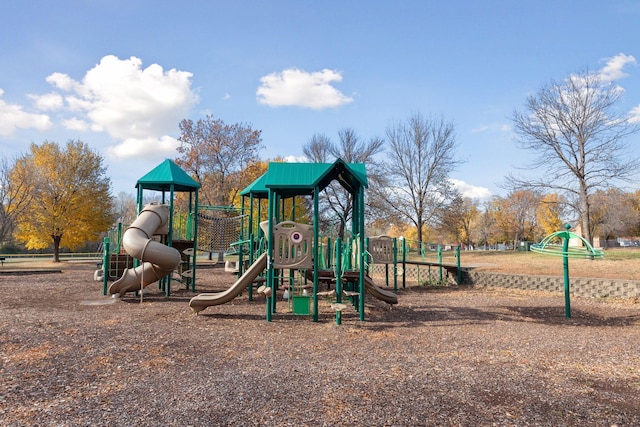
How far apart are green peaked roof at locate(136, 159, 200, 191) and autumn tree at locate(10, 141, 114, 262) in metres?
17.8

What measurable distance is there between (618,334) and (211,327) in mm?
7735

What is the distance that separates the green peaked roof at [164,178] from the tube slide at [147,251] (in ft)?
3.15

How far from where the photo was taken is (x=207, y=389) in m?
4.46

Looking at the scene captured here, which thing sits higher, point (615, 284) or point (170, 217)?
point (170, 217)

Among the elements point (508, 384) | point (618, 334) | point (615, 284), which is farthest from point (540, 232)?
point (508, 384)

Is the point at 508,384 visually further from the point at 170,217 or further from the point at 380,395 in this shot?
the point at 170,217

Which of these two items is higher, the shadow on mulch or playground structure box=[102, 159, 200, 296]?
playground structure box=[102, 159, 200, 296]

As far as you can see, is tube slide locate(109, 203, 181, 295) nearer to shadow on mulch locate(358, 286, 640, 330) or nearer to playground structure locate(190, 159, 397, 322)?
playground structure locate(190, 159, 397, 322)

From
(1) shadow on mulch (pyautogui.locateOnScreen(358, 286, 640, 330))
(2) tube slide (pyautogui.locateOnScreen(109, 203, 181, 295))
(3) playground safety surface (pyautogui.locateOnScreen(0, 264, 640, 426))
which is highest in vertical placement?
(2) tube slide (pyautogui.locateOnScreen(109, 203, 181, 295))

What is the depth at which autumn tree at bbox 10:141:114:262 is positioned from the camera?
27.8 meters

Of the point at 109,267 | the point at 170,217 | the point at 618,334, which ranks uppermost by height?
the point at 170,217

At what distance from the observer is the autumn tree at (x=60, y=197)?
27766 mm

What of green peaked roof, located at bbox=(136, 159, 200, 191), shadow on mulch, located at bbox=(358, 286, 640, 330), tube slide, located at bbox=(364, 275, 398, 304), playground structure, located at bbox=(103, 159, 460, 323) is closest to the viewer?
shadow on mulch, located at bbox=(358, 286, 640, 330)

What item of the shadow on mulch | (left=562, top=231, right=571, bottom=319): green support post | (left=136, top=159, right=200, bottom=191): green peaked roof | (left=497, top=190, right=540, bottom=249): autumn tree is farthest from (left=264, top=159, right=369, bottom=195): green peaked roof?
(left=497, top=190, right=540, bottom=249): autumn tree
